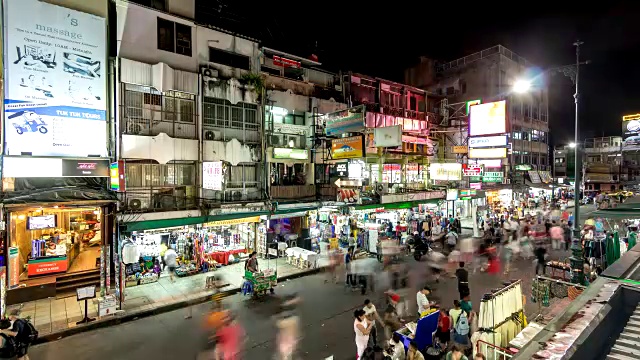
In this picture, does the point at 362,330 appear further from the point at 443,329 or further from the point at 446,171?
the point at 446,171

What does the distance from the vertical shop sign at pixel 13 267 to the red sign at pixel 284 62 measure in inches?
622

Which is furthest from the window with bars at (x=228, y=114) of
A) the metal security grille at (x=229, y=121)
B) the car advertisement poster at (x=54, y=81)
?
the car advertisement poster at (x=54, y=81)

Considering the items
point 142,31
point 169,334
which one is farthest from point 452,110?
point 169,334

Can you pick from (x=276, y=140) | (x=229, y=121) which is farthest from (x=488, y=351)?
(x=229, y=121)

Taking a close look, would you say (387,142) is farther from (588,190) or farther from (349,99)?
(588,190)

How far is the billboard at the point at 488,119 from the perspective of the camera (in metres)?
18.2

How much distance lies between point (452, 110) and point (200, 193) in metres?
26.7

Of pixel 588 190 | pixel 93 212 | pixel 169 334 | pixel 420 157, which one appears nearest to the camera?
pixel 169 334

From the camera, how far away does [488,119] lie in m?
18.8

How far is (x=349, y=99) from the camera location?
75.7ft

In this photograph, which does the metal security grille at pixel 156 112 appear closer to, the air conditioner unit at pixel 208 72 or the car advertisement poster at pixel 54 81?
the car advertisement poster at pixel 54 81

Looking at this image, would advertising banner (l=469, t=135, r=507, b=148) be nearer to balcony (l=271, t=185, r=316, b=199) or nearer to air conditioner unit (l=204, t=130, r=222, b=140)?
balcony (l=271, t=185, r=316, b=199)

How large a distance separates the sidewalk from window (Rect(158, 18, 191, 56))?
11.8 m

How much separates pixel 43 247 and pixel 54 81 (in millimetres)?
7482
